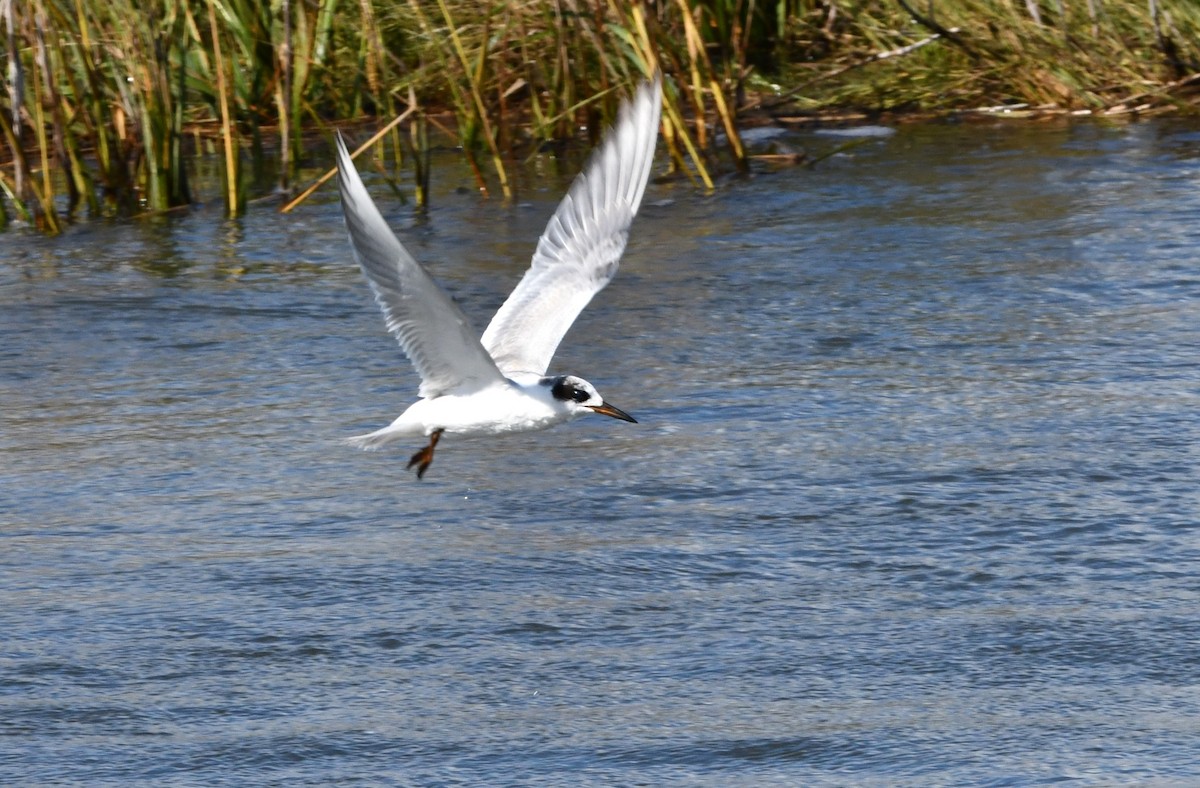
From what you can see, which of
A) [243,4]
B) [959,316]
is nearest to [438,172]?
[243,4]

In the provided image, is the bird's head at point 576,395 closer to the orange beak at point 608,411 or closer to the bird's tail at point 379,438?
the orange beak at point 608,411

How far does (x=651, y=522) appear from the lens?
5.11m

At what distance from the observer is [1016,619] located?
4367 mm

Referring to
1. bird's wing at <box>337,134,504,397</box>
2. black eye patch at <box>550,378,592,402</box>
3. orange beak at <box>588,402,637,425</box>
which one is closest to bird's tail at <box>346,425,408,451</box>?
bird's wing at <box>337,134,504,397</box>

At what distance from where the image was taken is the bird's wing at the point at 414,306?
4441mm

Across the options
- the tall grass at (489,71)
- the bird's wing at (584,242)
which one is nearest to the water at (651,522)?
the bird's wing at (584,242)

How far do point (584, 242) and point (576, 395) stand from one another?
788mm

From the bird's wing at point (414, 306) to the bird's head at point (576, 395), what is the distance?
185mm

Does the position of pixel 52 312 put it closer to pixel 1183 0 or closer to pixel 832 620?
pixel 832 620

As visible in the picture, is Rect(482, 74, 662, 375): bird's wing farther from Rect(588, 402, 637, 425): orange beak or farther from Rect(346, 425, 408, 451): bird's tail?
Rect(346, 425, 408, 451): bird's tail

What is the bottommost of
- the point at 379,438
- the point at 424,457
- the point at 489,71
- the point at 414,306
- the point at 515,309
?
the point at 424,457

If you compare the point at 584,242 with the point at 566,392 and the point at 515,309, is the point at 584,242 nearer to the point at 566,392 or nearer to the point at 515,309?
the point at 515,309

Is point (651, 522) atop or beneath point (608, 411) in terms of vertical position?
beneath

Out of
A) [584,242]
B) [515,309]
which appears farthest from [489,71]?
[515,309]
